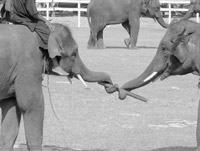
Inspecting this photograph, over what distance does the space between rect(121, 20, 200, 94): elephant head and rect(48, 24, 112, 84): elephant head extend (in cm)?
72

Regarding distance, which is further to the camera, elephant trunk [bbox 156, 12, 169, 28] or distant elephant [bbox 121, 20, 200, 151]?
elephant trunk [bbox 156, 12, 169, 28]

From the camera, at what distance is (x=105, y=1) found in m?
26.1

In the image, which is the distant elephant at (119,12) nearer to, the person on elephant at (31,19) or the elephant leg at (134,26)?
the elephant leg at (134,26)

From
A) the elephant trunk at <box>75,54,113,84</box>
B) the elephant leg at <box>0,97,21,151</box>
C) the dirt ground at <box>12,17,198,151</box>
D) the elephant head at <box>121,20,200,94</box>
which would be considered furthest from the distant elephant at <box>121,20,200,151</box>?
the elephant leg at <box>0,97,21,151</box>

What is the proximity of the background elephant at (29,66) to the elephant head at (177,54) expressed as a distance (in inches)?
36.9

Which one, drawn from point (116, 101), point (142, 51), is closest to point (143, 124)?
point (116, 101)

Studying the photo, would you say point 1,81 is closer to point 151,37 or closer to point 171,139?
point 171,139

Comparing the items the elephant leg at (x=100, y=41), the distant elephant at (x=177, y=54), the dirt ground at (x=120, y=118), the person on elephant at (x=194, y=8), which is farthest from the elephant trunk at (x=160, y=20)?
the distant elephant at (x=177, y=54)

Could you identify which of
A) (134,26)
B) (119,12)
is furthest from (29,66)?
(119,12)

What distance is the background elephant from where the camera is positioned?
27.9 feet

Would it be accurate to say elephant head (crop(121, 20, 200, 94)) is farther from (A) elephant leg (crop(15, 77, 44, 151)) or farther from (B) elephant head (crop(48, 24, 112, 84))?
(A) elephant leg (crop(15, 77, 44, 151))

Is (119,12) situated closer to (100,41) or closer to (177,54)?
(100,41)

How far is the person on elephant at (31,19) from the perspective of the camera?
8711 mm

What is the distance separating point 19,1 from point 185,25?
6.47ft
